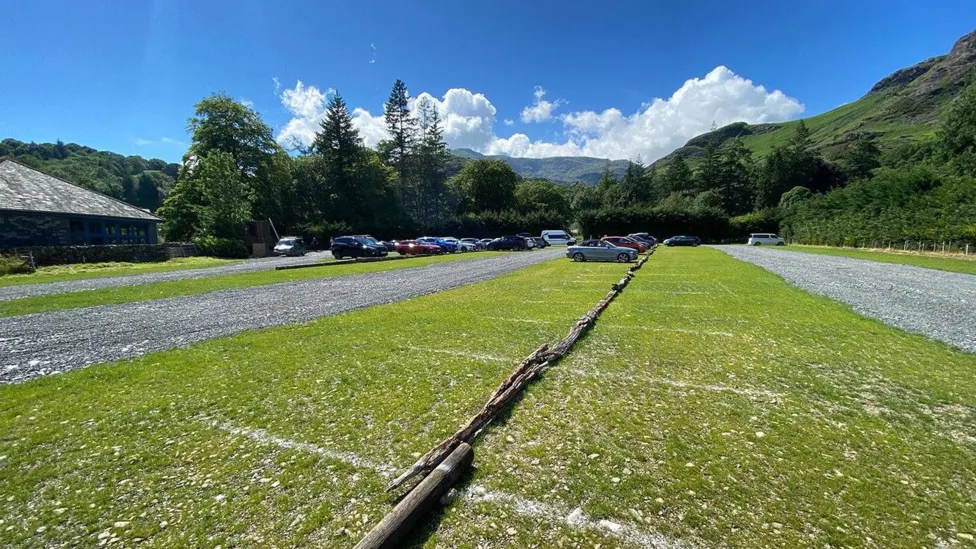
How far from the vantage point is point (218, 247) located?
112 ft

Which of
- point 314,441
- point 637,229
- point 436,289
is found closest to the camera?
point 314,441

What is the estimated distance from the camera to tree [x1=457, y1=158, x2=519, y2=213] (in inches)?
3118

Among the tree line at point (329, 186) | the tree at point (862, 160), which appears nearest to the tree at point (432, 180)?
the tree line at point (329, 186)

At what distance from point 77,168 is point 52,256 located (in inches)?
3581

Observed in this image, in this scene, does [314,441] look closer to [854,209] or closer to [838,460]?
[838,460]

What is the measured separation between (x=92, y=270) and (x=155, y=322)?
20.3 metres

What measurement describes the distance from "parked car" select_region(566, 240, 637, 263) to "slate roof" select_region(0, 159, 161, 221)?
35711 mm

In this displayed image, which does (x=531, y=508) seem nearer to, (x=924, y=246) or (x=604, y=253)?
(x=604, y=253)

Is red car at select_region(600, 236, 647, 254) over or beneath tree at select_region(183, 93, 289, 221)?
beneath

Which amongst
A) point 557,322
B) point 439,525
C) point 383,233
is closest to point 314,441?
point 439,525

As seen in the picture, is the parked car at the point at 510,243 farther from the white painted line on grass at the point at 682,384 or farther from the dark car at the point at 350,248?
the white painted line on grass at the point at 682,384

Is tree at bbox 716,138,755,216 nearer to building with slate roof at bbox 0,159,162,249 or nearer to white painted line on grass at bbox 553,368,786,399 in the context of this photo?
white painted line on grass at bbox 553,368,786,399

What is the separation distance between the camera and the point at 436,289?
48.4ft

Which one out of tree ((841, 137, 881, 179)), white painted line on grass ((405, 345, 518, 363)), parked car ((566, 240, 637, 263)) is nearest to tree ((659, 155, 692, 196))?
tree ((841, 137, 881, 179))
